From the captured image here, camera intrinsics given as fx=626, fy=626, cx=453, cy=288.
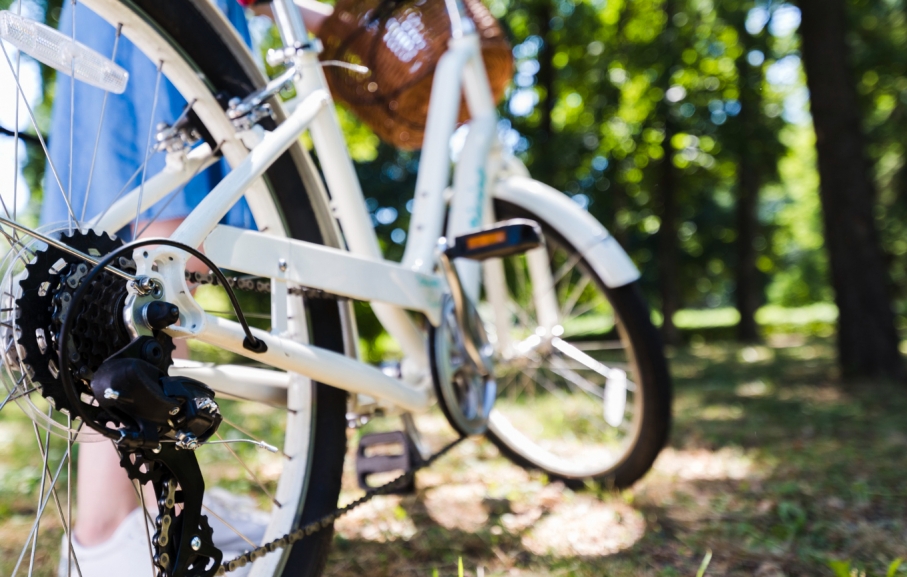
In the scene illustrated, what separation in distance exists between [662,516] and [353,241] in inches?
40.1

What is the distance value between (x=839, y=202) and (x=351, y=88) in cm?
321

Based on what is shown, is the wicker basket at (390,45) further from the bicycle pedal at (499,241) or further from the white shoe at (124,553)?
the white shoe at (124,553)

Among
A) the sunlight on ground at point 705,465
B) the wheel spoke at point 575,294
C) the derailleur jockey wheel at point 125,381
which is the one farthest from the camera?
the sunlight on ground at point 705,465

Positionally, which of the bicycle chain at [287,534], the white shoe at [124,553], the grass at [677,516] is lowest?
the grass at [677,516]

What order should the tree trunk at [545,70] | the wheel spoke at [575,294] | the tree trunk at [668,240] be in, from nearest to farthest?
the wheel spoke at [575,294], the tree trunk at [545,70], the tree trunk at [668,240]

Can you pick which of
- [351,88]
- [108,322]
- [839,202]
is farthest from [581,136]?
[108,322]

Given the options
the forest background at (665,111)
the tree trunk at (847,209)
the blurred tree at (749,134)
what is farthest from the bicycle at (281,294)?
the blurred tree at (749,134)

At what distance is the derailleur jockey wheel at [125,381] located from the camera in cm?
64

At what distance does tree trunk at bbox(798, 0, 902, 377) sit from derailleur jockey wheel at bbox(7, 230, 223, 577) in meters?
3.98

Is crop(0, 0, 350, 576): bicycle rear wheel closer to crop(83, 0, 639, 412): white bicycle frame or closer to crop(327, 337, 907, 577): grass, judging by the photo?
crop(83, 0, 639, 412): white bicycle frame

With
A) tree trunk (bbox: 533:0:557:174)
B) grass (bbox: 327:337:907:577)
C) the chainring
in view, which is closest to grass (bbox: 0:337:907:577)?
grass (bbox: 327:337:907:577)

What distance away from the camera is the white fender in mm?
1613

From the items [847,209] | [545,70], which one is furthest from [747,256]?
[847,209]

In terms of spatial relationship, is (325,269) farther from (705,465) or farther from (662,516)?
(705,465)
